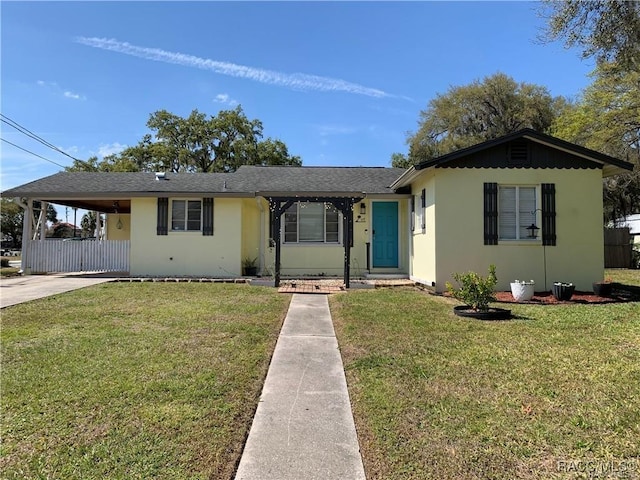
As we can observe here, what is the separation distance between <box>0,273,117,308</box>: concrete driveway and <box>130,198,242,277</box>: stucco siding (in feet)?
4.59

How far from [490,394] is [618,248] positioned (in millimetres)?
20315

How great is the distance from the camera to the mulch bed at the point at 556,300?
8.59 metres

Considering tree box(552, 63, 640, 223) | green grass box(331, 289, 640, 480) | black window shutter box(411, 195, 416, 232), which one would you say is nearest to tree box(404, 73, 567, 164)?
tree box(552, 63, 640, 223)

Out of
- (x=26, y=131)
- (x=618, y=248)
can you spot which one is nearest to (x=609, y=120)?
(x=618, y=248)

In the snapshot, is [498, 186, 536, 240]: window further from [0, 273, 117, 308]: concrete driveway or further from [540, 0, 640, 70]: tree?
[0, 273, 117, 308]: concrete driveway

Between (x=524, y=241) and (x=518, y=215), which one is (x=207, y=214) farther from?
(x=524, y=241)

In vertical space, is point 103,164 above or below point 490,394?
above

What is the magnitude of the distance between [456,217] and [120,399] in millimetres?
8234

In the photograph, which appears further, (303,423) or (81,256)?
(81,256)

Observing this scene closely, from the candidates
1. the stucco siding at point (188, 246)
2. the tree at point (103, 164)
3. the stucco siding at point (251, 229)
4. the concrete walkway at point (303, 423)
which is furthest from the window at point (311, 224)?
the tree at point (103, 164)

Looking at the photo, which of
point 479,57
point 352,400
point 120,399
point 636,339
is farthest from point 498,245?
point 120,399

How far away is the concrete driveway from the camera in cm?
858

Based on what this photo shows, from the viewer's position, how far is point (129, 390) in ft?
11.7

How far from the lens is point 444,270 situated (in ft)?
31.9
